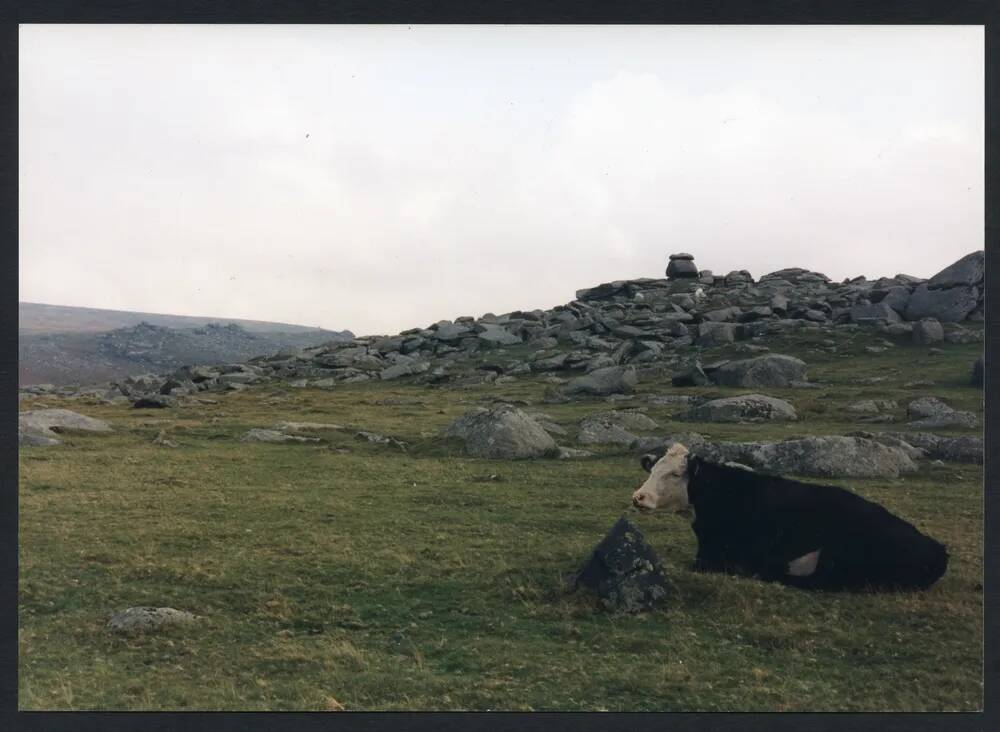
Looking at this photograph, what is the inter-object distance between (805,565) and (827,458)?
414 inches

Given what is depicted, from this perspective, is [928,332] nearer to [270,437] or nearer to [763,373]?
[763,373]

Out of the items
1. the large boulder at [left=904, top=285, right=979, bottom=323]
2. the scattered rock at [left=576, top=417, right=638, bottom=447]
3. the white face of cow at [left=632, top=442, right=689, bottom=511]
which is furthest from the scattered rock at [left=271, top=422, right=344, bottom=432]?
the large boulder at [left=904, top=285, right=979, bottom=323]

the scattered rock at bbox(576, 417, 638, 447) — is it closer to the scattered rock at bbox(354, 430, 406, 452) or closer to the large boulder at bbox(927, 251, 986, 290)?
the scattered rock at bbox(354, 430, 406, 452)

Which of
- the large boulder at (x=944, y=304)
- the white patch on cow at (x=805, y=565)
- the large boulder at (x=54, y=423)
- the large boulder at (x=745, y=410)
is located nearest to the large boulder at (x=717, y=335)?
the large boulder at (x=944, y=304)

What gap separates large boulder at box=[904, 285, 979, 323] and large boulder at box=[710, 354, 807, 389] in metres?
17.8

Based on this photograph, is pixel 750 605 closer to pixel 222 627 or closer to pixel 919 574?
pixel 919 574

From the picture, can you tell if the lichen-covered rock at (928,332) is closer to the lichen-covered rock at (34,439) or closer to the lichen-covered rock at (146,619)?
the lichen-covered rock at (34,439)

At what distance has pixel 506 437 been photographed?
93.9 feet

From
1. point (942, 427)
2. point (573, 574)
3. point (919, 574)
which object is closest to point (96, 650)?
point (573, 574)

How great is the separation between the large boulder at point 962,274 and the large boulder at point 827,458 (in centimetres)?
4187

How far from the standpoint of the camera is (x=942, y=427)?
30.4 meters

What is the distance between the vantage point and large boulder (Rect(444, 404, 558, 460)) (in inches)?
1109

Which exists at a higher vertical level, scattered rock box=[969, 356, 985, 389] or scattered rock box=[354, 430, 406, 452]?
scattered rock box=[969, 356, 985, 389]

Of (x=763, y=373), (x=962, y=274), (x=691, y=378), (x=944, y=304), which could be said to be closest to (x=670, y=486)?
(x=763, y=373)
